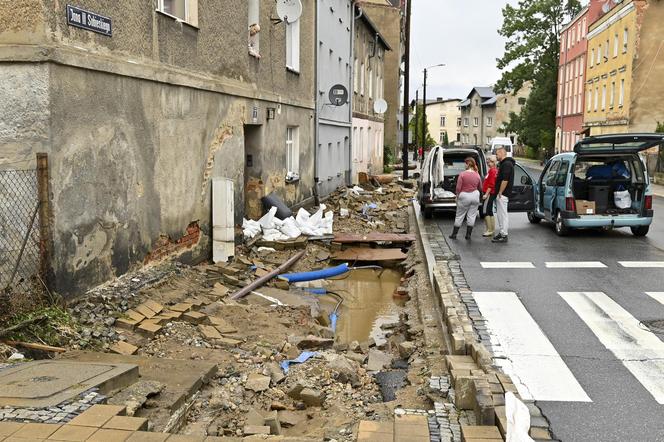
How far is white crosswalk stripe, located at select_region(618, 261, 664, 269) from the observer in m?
11.2

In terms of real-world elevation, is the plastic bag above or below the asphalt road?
above

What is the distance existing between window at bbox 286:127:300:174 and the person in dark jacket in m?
5.97

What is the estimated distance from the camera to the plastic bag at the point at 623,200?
557 inches

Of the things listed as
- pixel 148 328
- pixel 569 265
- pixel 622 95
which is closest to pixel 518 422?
pixel 148 328

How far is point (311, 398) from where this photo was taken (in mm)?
6027

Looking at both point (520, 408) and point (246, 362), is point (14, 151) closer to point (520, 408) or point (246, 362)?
point (246, 362)

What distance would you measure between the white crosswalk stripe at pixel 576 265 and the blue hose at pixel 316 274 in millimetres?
3795

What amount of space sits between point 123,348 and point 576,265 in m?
7.82

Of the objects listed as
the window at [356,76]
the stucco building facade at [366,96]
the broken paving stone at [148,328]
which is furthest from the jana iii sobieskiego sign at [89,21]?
the window at [356,76]

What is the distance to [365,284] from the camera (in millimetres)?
12547

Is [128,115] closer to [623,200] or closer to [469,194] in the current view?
[469,194]

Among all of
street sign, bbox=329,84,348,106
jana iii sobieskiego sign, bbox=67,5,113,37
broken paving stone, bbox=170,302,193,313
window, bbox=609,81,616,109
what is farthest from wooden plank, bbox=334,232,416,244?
window, bbox=609,81,616,109

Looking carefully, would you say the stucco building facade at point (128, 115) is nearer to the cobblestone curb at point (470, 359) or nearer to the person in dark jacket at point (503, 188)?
the cobblestone curb at point (470, 359)

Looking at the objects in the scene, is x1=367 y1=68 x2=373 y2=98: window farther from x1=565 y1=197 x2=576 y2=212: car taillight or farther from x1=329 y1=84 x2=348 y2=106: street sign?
x1=565 y1=197 x2=576 y2=212: car taillight
